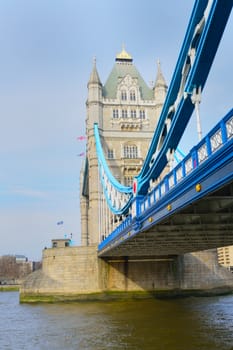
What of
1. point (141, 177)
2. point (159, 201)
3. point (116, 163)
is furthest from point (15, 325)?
point (116, 163)

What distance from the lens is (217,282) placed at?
35.1m

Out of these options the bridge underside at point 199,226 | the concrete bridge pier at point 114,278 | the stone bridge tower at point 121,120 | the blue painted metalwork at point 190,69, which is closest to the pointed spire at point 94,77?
the stone bridge tower at point 121,120

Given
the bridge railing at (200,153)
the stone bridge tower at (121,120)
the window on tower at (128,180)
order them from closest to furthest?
the bridge railing at (200,153) < the stone bridge tower at (121,120) < the window on tower at (128,180)

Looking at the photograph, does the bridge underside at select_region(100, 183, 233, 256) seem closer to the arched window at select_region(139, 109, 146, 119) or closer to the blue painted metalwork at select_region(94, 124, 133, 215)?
the blue painted metalwork at select_region(94, 124, 133, 215)

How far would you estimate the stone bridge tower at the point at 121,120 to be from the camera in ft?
153

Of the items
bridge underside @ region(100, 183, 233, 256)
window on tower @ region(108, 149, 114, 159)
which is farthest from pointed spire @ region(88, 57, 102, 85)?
bridge underside @ region(100, 183, 233, 256)

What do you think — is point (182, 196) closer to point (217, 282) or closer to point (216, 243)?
point (216, 243)

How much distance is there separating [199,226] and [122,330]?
209 inches

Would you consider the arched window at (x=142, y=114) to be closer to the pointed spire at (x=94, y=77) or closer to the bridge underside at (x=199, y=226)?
the pointed spire at (x=94, y=77)

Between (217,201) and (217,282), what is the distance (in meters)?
24.6

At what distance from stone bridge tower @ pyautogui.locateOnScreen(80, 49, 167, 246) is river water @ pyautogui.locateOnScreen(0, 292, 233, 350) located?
21.8 metres

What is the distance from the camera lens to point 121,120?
4872 cm

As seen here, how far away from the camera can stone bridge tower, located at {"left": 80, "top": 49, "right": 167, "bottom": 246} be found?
46594 millimetres

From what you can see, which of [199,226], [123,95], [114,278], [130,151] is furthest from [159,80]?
[199,226]
